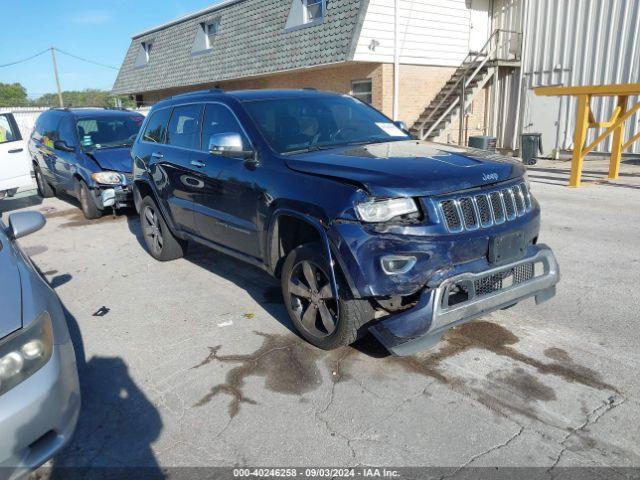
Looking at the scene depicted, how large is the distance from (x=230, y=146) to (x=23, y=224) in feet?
5.16

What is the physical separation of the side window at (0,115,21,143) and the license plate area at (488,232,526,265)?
1012cm

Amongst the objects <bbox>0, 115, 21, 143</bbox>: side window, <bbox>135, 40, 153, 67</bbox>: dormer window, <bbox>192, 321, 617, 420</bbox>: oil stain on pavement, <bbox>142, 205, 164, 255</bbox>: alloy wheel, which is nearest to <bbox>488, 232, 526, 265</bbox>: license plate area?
<bbox>192, 321, 617, 420</bbox>: oil stain on pavement

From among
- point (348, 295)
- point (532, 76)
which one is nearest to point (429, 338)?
→ point (348, 295)

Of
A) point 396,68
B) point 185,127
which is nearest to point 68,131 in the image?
point 185,127

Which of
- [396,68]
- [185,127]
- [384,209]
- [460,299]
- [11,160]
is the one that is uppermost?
[396,68]

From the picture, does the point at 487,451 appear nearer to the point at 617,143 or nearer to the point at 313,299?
the point at 313,299

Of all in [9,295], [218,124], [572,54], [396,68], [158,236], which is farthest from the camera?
[572,54]

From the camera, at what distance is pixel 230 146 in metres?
3.98

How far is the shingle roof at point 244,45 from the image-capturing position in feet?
50.5

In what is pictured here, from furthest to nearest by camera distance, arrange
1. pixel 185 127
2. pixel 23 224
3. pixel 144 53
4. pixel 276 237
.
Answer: pixel 144 53
pixel 185 127
pixel 276 237
pixel 23 224

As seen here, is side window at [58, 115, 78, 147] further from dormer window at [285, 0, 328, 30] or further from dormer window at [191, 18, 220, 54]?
dormer window at [191, 18, 220, 54]

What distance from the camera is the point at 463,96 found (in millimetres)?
16234

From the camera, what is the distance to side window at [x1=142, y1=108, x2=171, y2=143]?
577cm

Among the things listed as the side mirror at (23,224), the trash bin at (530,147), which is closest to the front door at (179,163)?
the side mirror at (23,224)
